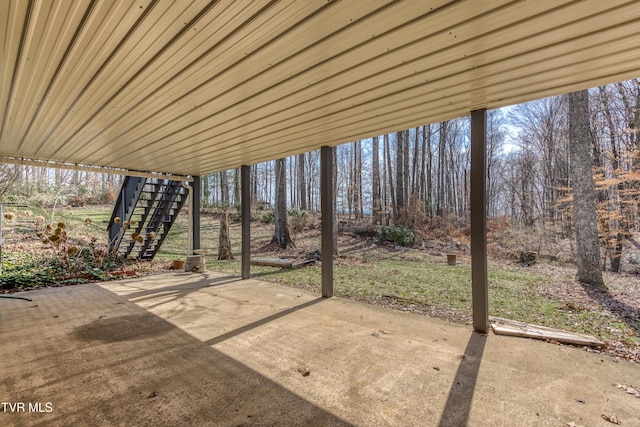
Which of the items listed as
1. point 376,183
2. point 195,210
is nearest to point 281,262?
point 195,210

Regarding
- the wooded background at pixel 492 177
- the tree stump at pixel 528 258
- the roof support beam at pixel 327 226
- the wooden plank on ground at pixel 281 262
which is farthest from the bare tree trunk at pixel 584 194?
the wooden plank on ground at pixel 281 262

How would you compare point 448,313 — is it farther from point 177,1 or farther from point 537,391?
point 177,1

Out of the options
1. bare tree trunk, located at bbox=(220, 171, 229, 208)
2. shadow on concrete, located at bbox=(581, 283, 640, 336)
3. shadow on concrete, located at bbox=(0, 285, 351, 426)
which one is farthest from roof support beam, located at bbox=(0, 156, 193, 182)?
bare tree trunk, located at bbox=(220, 171, 229, 208)

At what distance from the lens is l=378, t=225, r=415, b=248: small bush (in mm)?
10625

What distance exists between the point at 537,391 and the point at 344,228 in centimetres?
1078

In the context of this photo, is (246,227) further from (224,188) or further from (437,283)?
(224,188)

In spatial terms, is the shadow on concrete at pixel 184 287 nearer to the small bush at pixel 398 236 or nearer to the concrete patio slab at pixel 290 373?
the concrete patio slab at pixel 290 373

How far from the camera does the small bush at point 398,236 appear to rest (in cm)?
1062

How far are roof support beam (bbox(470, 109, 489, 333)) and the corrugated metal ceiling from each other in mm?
262

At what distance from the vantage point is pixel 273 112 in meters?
3.21

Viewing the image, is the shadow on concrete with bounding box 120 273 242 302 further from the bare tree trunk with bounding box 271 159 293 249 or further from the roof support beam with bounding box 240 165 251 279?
the bare tree trunk with bounding box 271 159 293 249

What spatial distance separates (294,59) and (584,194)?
6.81 m

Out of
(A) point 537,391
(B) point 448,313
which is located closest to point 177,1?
(A) point 537,391

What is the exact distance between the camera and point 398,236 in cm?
1075
